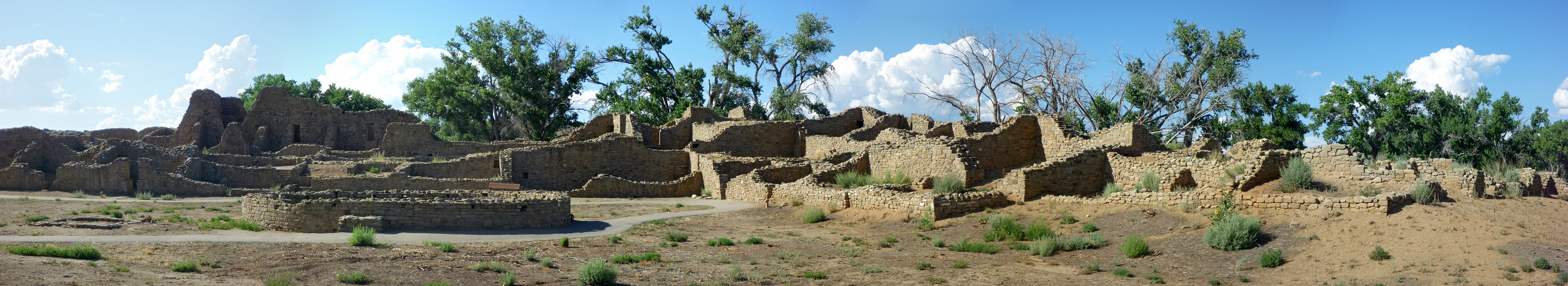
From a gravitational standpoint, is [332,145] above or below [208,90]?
below

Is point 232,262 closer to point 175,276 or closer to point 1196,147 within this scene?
point 175,276

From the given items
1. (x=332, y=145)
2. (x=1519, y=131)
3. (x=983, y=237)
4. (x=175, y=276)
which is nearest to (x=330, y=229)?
(x=175, y=276)

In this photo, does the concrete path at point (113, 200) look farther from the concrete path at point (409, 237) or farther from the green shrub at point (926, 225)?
the green shrub at point (926, 225)

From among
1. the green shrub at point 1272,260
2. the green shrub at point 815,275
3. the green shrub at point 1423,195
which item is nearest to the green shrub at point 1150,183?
the green shrub at point 1423,195

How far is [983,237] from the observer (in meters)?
15.1

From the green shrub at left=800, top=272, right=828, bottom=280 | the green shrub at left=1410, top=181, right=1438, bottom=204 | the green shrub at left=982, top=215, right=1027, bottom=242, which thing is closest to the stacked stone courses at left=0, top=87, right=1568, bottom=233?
the green shrub at left=1410, top=181, right=1438, bottom=204

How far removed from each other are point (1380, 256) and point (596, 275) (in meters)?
9.52

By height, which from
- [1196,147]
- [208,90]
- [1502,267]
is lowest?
[1502,267]

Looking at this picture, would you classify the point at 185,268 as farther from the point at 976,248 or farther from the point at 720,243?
the point at 976,248

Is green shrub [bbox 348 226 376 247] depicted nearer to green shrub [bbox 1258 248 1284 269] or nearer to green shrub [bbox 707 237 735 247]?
green shrub [bbox 707 237 735 247]

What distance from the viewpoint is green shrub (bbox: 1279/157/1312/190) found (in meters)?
15.2

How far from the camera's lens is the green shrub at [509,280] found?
33.2ft

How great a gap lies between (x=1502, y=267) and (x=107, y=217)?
21.1 meters

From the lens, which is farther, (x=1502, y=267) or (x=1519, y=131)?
(x=1519, y=131)
